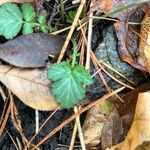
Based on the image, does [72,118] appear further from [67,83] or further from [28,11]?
[28,11]

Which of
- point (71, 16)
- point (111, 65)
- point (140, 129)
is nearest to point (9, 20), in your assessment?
point (71, 16)

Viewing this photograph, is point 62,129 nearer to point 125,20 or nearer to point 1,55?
point 1,55

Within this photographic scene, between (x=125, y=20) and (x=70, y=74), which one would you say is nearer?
(x=70, y=74)

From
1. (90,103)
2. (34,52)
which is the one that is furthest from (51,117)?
(34,52)

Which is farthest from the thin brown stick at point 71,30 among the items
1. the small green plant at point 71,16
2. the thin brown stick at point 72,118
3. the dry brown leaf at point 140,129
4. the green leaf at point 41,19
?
the dry brown leaf at point 140,129

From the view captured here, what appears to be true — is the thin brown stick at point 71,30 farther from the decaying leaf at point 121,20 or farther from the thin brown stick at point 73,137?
the thin brown stick at point 73,137

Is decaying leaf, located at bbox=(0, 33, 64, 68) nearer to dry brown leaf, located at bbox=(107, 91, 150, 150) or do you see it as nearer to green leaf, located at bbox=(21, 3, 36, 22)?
green leaf, located at bbox=(21, 3, 36, 22)
